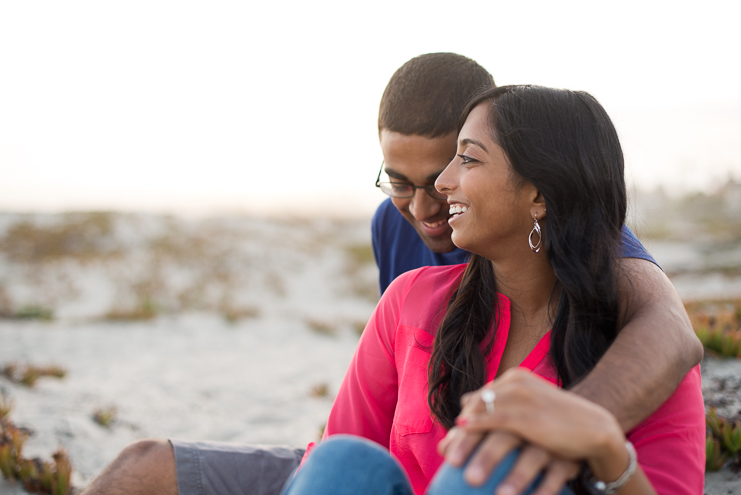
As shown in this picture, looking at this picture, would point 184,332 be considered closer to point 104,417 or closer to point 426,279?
point 104,417

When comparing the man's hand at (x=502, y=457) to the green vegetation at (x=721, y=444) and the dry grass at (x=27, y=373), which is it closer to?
the green vegetation at (x=721, y=444)

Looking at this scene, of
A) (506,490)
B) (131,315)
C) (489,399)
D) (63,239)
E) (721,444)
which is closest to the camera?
(506,490)

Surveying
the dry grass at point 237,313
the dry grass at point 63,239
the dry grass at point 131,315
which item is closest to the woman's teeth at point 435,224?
the dry grass at point 237,313

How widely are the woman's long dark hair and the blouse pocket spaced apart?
61 millimetres

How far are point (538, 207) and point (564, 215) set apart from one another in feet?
0.32

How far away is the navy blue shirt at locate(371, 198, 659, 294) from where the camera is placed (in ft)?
10.6

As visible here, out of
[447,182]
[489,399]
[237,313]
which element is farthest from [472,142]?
[237,313]

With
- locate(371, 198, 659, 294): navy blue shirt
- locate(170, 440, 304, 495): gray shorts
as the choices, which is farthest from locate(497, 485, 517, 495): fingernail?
locate(371, 198, 659, 294): navy blue shirt

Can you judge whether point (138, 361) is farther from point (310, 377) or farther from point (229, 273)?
point (229, 273)

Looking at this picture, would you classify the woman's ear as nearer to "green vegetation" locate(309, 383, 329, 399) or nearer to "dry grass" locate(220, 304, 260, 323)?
"green vegetation" locate(309, 383, 329, 399)

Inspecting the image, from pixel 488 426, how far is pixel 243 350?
24.2 feet

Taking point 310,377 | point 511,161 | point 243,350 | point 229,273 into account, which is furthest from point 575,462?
point 229,273

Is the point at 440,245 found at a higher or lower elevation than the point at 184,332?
higher

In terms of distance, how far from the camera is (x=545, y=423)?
116 centimetres
